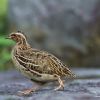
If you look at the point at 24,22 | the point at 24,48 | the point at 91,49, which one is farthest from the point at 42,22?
the point at 24,48

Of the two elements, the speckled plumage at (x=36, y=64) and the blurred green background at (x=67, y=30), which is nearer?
the speckled plumage at (x=36, y=64)

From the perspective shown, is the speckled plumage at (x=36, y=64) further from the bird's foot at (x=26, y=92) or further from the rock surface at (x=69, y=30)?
the rock surface at (x=69, y=30)

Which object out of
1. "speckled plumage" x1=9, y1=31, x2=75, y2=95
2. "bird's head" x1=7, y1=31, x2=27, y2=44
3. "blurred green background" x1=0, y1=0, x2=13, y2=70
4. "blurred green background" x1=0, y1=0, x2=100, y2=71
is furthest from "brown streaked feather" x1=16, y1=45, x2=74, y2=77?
"blurred green background" x1=0, y1=0, x2=100, y2=71

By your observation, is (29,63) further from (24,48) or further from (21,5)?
(21,5)

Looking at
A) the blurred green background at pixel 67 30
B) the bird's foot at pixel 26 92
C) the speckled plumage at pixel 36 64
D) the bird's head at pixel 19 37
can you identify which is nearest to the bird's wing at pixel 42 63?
the speckled plumage at pixel 36 64

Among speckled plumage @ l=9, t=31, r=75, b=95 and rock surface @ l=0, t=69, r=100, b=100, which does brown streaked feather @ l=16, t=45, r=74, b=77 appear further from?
rock surface @ l=0, t=69, r=100, b=100

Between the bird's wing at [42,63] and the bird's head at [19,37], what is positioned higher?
the bird's head at [19,37]

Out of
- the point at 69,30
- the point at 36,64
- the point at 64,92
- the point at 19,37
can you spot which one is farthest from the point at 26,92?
the point at 69,30
